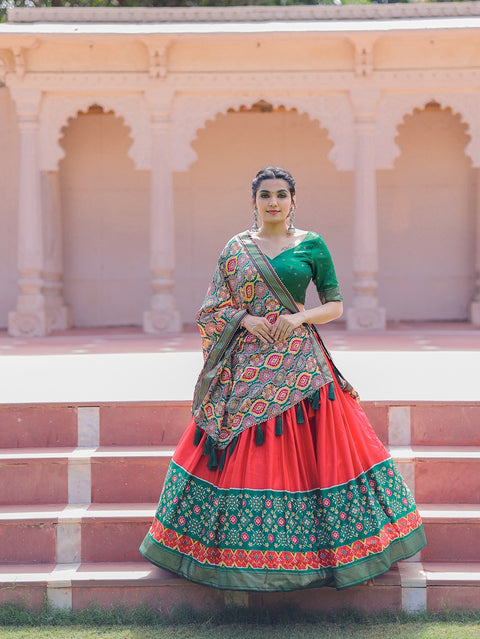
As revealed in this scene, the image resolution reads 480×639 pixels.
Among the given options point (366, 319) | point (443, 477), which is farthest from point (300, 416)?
point (366, 319)

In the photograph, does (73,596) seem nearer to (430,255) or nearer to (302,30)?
(302,30)

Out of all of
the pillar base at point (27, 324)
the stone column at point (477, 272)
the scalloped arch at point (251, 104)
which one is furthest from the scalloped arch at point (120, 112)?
the stone column at point (477, 272)

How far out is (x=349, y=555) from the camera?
303cm

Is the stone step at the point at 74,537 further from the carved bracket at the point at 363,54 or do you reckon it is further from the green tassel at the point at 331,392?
the carved bracket at the point at 363,54

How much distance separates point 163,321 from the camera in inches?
374

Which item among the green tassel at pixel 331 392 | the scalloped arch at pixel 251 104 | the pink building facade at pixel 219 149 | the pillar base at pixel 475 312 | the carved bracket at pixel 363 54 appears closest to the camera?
the green tassel at pixel 331 392

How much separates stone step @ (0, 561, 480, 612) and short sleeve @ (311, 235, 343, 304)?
1.16 metres

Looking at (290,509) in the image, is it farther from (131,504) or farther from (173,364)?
(173,364)

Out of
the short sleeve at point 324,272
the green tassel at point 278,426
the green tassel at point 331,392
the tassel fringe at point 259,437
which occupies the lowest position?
the tassel fringe at point 259,437

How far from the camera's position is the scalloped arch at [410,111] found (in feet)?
30.3

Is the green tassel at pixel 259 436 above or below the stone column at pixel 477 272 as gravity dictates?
below

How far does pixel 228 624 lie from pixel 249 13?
8.29 m

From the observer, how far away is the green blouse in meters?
3.21

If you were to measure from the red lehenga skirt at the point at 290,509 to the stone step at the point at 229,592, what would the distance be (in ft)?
0.55
